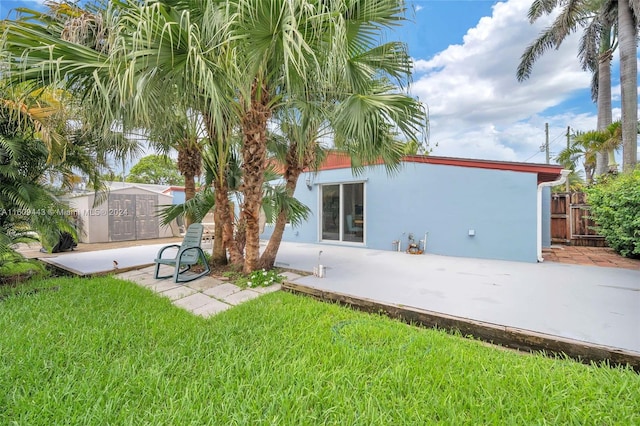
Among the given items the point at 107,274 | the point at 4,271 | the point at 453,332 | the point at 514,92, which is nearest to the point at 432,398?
the point at 453,332

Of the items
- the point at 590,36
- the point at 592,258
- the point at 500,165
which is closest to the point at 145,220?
the point at 500,165

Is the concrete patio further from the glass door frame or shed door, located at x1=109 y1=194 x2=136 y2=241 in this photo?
shed door, located at x1=109 y1=194 x2=136 y2=241

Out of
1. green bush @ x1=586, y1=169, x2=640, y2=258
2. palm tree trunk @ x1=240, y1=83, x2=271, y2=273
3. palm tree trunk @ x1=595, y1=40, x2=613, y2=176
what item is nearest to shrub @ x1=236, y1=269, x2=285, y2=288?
palm tree trunk @ x1=240, y1=83, x2=271, y2=273

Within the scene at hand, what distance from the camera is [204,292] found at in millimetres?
4770

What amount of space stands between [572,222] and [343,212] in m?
8.28

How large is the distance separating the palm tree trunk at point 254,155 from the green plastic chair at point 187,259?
1133 millimetres

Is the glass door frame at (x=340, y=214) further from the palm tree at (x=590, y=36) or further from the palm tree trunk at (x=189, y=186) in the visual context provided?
the palm tree at (x=590, y=36)

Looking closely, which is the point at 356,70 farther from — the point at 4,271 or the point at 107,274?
the point at 4,271

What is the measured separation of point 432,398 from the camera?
83.8 inches

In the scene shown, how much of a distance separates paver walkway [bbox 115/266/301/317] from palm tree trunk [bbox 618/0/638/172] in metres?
12.5

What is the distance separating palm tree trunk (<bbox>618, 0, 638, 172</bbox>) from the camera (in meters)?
9.55

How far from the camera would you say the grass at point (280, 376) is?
1.97 meters

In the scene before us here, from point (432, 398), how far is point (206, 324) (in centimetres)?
272

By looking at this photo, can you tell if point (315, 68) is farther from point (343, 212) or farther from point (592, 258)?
point (592, 258)
